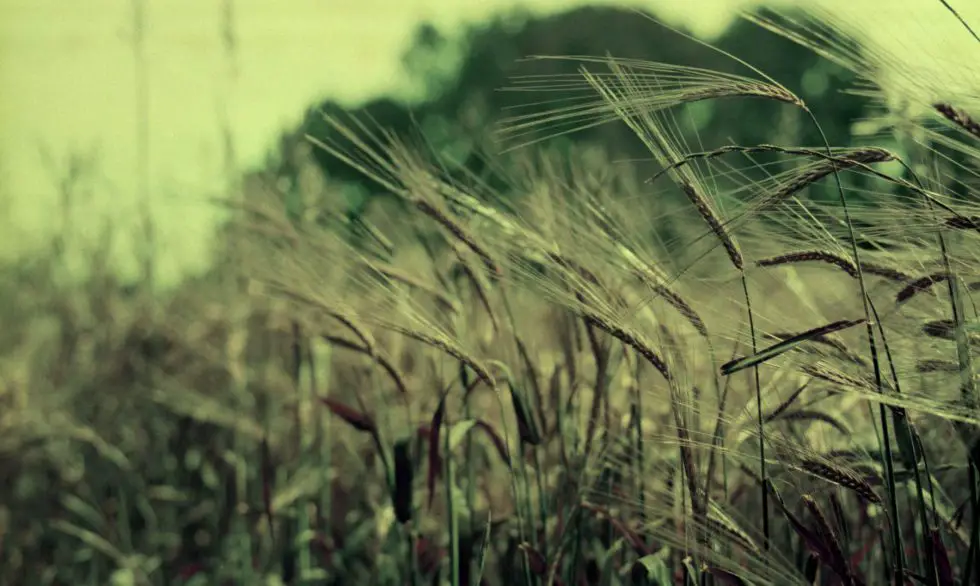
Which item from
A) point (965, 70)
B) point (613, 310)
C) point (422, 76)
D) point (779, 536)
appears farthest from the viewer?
point (422, 76)

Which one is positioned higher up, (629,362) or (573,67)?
(573,67)

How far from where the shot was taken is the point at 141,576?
306cm

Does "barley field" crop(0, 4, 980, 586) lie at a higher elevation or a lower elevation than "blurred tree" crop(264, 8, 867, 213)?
lower

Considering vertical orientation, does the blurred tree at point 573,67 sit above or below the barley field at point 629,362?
above

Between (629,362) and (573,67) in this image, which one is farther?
(573,67)

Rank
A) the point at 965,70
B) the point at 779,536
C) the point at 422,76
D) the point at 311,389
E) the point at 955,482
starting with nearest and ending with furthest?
1. the point at 965,70
2. the point at 779,536
3. the point at 955,482
4. the point at 311,389
5. the point at 422,76

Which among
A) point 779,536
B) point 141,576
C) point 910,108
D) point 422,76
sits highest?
point 422,76

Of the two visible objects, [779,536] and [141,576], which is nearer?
[779,536]

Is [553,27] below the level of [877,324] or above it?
above

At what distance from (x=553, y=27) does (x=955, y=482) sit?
26.5 m

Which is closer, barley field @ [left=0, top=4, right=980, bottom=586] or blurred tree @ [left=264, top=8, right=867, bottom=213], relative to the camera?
barley field @ [left=0, top=4, right=980, bottom=586]

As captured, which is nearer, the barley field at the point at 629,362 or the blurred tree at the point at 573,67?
the barley field at the point at 629,362

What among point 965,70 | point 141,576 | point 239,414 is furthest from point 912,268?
point 141,576

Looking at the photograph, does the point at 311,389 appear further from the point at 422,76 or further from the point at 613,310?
the point at 422,76
